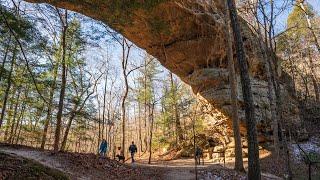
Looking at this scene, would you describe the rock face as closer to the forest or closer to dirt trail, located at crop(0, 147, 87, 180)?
the forest

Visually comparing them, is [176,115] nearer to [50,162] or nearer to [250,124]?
[50,162]

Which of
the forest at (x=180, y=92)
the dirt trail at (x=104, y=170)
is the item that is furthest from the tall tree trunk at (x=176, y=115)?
the dirt trail at (x=104, y=170)

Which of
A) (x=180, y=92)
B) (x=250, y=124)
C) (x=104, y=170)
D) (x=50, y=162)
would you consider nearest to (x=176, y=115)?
(x=180, y=92)

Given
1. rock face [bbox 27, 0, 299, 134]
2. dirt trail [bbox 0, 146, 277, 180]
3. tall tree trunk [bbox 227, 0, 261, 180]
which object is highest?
rock face [bbox 27, 0, 299, 134]

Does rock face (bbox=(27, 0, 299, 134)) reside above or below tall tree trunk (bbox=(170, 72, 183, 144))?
above

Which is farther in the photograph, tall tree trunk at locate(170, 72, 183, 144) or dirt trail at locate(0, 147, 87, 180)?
tall tree trunk at locate(170, 72, 183, 144)

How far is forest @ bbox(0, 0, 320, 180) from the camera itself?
9398mm

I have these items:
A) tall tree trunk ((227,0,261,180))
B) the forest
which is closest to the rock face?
the forest

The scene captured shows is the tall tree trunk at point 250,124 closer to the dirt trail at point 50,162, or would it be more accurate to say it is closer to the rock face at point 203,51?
the dirt trail at point 50,162

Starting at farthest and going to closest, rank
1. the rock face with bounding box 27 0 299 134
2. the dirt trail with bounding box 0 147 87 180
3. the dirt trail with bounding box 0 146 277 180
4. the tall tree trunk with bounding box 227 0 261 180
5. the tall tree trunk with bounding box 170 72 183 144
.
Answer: the tall tree trunk with bounding box 170 72 183 144, the rock face with bounding box 27 0 299 134, the dirt trail with bounding box 0 146 277 180, the dirt trail with bounding box 0 147 87 180, the tall tree trunk with bounding box 227 0 261 180

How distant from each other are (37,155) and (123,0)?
7.06m

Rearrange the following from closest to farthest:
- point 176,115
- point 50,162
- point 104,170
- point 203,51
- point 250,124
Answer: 1. point 250,124
2. point 50,162
3. point 104,170
4. point 203,51
5. point 176,115

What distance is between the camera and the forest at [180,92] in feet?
30.8

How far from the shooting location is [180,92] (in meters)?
28.2
